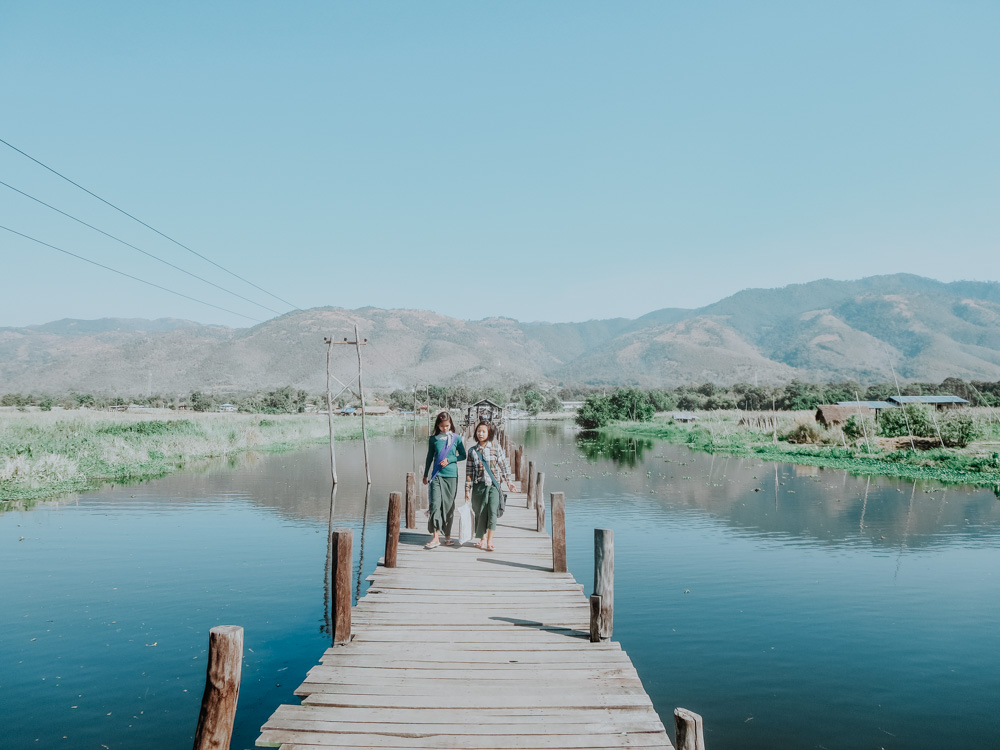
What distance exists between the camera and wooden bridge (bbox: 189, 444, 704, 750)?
16.0ft

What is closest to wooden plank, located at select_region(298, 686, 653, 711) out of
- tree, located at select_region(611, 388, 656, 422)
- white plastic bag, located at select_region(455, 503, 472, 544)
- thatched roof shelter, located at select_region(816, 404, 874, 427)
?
white plastic bag, located at select_region(455, 503, 472, 544)

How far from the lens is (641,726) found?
506 centimetres

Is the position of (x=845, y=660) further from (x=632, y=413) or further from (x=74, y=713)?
(x=632, y=413)

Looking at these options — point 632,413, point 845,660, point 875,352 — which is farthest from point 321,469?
point 875,352

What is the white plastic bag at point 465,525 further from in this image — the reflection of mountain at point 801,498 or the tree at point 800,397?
the tree at point 800,397

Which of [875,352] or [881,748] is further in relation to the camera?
[875,352]

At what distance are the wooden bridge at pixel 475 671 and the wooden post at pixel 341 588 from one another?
12mm

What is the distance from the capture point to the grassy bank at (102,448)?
23.9m

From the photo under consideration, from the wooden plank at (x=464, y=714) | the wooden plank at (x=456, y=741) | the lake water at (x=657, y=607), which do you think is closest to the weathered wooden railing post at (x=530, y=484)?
the lake water at (x=657, y=607)

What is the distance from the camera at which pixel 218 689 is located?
4555 mm

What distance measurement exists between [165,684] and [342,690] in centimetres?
409

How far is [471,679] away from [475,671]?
19cm

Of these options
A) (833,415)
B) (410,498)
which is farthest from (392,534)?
(833,415)

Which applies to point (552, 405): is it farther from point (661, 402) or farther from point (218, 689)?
point (218, 689)
